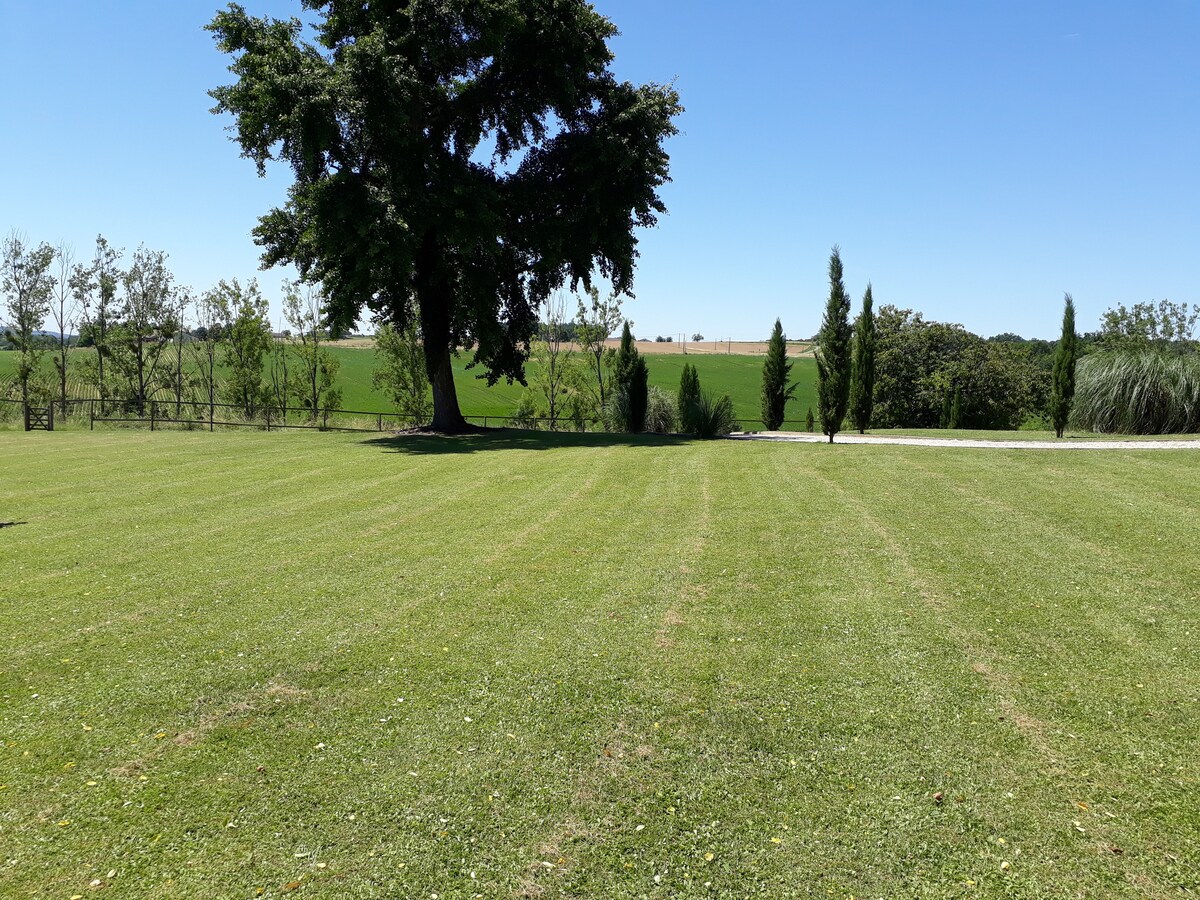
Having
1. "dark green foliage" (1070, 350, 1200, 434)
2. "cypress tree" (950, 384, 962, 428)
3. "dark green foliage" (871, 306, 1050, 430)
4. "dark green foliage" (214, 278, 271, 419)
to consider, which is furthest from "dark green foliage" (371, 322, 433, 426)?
"dark green foliage" (1070, 350, 1200, 434)

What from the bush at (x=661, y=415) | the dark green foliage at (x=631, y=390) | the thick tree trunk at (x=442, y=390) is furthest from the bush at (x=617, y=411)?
the thick tree trunk at (x=442, y=390)

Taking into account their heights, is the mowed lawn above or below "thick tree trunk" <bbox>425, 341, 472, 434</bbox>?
below

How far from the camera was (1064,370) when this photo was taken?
18266mm

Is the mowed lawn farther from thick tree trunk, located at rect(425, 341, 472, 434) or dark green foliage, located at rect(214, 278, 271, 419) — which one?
dark green foliage, located at rect(214, 278, 271, 419)

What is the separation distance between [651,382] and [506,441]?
1671 inches

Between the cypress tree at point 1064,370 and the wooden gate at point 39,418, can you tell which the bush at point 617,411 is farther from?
the wooden gate at point 39,418

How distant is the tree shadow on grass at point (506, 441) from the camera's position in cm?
1978

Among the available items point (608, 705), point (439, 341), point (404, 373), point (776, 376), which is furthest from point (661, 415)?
point (608, 705)

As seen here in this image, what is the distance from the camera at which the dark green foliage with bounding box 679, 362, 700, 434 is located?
23347 millimetres

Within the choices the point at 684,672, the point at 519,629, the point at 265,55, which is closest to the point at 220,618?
the point at 519,629

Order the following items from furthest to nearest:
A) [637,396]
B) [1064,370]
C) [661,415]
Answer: [661,415] → [637,396] → [1064,370]

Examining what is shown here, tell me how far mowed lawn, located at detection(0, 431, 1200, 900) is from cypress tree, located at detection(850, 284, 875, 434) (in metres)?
10.7

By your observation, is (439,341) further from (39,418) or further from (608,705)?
(608,705)

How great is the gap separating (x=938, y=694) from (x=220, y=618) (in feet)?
18.7
